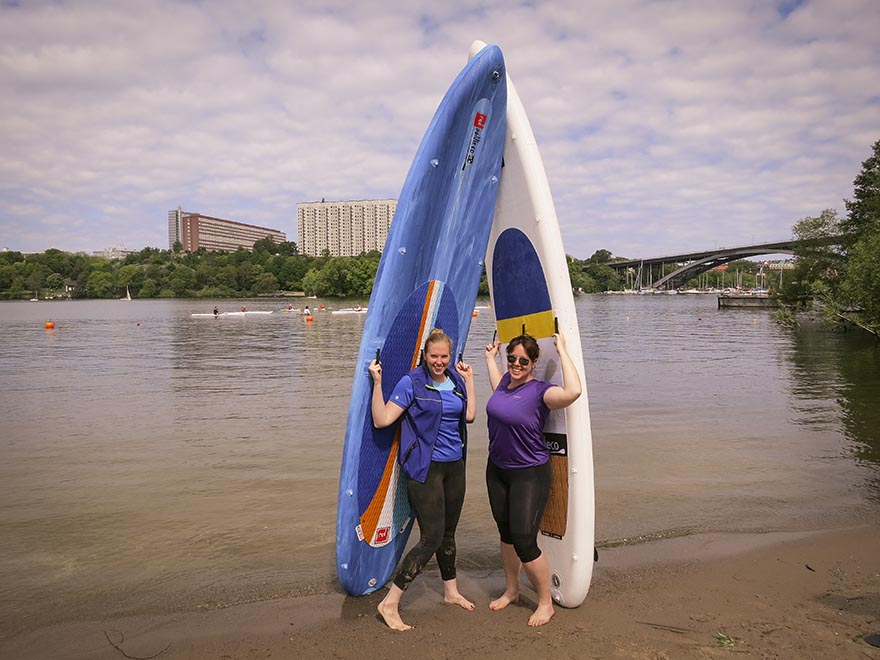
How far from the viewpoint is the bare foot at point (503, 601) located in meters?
3.48

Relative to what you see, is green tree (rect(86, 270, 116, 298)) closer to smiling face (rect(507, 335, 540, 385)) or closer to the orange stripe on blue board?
the orange stripe on blue board

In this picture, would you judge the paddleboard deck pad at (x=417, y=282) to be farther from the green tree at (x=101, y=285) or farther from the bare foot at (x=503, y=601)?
the green tree at (x=101, y=285)

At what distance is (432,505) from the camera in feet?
10.5

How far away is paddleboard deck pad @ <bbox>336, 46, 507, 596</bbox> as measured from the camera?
351 cm

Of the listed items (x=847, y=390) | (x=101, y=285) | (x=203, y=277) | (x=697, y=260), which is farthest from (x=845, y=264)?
(x=101, y=285)

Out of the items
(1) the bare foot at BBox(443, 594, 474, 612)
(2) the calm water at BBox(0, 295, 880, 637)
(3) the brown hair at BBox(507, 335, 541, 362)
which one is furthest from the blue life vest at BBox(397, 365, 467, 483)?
(2) the calm water at BBox(0, 295, 880, 637)

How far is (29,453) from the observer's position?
8.13 metres

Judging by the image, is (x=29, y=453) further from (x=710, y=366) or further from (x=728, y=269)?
(x=728, y=269)

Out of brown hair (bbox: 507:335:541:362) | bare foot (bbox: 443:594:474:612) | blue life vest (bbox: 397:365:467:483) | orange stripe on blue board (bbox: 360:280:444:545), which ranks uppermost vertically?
brown hair (bbox: 507:335:541:362)

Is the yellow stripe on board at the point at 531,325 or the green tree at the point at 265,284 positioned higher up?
A: the green tree at the point at 265,284

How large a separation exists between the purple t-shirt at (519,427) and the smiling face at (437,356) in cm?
28

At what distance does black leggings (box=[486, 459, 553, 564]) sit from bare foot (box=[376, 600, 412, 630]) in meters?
0.66

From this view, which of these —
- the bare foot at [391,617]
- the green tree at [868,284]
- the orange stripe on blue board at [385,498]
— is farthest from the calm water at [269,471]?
the green tree at [868,284]

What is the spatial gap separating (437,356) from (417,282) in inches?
30.0
